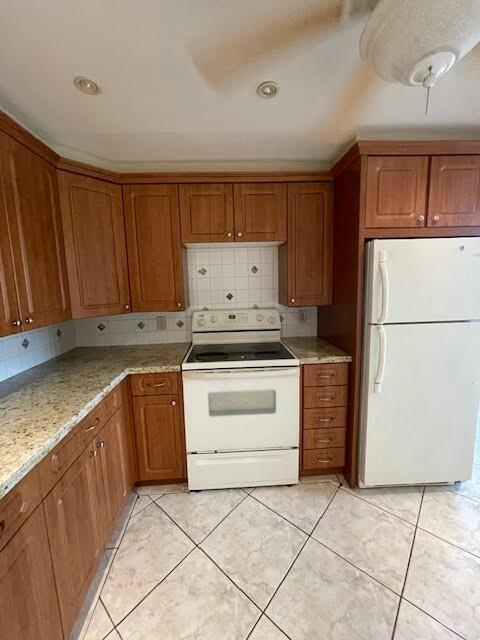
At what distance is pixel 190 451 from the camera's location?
1.92m

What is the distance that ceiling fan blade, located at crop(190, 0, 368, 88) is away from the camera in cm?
100

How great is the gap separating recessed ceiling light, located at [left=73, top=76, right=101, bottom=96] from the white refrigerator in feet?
5.49

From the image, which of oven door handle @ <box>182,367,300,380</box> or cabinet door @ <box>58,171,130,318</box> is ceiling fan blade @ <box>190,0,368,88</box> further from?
oven door handle @ <box>182,367,300,380</box>

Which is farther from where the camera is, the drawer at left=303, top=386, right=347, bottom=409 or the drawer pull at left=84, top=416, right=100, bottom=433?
the drawer at left=303, top=386, right=347, bottom=409

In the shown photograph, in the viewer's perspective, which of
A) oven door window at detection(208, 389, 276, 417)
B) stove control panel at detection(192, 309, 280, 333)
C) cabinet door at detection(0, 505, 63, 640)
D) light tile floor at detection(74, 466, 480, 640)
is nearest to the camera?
cabinet door at detection(0, 505, 63, 640)

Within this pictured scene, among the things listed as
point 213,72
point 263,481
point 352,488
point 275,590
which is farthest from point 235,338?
point 213,72

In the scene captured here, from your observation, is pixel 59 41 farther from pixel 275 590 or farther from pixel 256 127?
pixel 275 590

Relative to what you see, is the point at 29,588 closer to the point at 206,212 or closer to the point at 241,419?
the point at 241,419

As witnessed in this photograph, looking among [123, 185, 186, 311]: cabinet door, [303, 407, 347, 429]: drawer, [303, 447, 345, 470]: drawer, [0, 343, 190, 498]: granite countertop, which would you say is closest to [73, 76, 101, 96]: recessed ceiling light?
[123, 185, 186, 311]: cabinet door

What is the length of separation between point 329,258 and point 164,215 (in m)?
1.33

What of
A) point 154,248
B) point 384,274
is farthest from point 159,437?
point 384,274

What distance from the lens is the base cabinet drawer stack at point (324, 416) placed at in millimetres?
1938

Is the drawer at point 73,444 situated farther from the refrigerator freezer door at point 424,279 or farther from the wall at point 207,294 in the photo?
the refrigerator freezer door at point 424,279

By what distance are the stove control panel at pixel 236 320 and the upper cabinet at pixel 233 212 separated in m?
0.63
